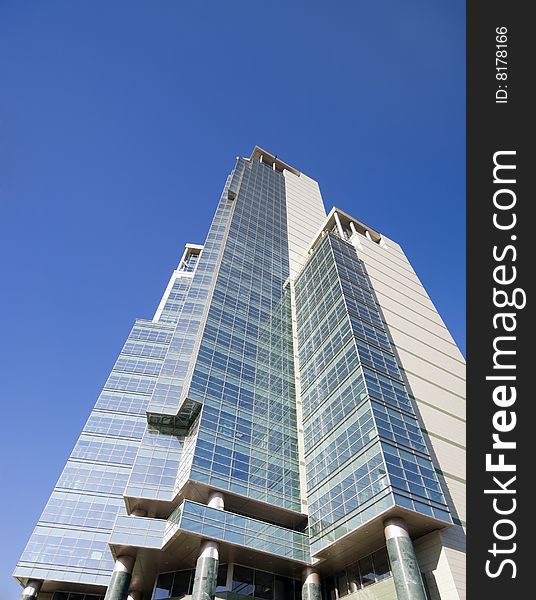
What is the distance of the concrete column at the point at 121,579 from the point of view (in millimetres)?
27141

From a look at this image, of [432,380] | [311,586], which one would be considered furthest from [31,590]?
[432,380]

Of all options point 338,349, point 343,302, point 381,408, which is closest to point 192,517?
point 381,408

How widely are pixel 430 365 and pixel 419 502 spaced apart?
19.5 metres

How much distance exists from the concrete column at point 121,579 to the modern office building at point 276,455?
0.30 feet

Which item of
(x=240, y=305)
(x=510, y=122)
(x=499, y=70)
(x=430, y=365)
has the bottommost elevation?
(x=510, y=122)

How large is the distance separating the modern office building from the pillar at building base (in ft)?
0.27

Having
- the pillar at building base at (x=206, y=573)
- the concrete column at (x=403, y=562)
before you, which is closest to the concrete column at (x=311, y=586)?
the pillar at building base at (x=206, y=573)

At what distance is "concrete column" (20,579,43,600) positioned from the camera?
33.6 meters

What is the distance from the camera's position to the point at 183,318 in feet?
163

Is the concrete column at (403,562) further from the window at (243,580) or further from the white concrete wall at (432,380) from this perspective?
the window at (243,580)

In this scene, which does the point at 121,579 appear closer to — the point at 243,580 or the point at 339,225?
the point at 243,580

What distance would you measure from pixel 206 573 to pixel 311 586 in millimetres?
7952

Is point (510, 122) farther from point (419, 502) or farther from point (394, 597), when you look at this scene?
point (394, 597)

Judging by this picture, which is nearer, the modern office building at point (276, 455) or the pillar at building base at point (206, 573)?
the pillar at building base at point (206, 573)
